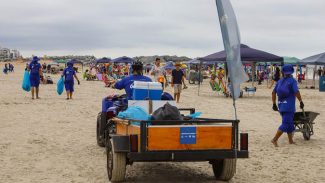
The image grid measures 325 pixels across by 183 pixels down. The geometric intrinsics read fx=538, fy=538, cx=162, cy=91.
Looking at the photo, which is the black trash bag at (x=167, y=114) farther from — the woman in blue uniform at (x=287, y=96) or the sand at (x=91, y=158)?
the woman in blue uniform at (x=287, y=96)

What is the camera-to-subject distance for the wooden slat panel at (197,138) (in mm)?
6387

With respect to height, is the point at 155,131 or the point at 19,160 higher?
the point at 155,131

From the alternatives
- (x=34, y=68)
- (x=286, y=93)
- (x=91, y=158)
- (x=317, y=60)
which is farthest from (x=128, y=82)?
(x=317, y=60)

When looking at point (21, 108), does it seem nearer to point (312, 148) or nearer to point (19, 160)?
point (19, 160)

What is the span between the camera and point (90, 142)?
1045 cm

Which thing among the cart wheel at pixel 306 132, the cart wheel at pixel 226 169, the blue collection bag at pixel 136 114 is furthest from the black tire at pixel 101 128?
the cart wheel at pixel 306 132

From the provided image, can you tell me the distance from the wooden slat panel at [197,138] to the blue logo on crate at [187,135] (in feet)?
0.13

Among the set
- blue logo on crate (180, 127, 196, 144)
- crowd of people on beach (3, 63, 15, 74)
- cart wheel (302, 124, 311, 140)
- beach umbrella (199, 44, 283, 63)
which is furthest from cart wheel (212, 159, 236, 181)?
crowd of people on beach (3, 63, 15, 74)

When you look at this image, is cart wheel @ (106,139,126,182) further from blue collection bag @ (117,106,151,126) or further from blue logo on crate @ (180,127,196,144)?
blue logo on crate @ (180,127,196,144)

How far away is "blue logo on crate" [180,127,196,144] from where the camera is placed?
6.43 m

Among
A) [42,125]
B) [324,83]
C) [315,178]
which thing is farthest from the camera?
[324,83]

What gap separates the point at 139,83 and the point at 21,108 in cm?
978

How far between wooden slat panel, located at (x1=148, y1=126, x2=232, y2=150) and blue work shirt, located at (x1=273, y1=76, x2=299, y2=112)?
12.4 feet

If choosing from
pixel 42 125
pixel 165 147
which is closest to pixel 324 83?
pixel 42 125
